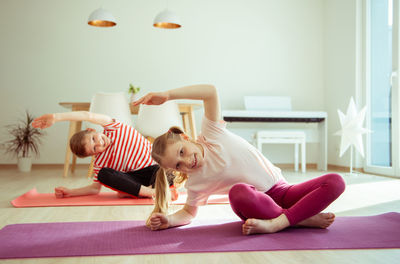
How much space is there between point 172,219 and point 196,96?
1.72ft

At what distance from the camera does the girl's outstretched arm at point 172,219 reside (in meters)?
1.74

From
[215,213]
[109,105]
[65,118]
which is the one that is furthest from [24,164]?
[215,213]

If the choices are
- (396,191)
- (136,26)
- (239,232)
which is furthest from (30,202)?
(136,26)

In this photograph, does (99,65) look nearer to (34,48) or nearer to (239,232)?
(34,48)

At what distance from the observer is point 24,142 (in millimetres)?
5195

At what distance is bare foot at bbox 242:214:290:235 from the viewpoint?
1.58 metres

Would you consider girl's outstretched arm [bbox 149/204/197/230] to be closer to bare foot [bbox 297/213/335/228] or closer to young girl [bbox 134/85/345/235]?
young girl [bbox 134/85/345/235]

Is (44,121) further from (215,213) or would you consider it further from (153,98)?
(215,213)

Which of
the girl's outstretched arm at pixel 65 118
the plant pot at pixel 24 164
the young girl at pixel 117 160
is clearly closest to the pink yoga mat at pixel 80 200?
the young girl at pixel 117 160

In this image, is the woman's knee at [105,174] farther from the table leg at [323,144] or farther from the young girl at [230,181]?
the table leg at [323,144]

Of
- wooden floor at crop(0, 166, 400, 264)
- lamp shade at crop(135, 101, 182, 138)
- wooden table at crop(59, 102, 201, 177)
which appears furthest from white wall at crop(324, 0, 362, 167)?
lamp shade at crop(135, 101, 182, 138)

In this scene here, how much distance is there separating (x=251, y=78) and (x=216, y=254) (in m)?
4.73

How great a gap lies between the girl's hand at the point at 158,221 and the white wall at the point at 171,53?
407 cm

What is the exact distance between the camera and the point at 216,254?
136 cm
